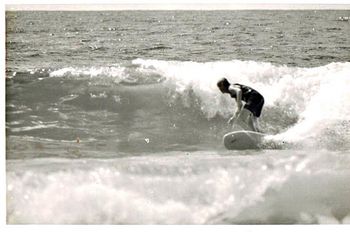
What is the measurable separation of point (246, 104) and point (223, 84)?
0.48 feet

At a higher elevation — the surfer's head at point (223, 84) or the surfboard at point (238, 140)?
the surfer's head at point (223, 84)

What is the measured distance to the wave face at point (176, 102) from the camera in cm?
232

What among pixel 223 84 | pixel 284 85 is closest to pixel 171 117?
pixel 223 84

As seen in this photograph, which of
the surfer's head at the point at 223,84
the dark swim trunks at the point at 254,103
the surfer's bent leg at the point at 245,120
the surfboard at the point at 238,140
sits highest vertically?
the surfer's head at the point at 223,84

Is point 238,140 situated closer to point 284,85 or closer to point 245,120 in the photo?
point 245,120

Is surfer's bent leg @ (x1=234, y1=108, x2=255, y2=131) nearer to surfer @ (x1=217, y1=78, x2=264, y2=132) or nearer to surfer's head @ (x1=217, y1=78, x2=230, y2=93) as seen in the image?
surfer @ (x1=217, y1=78, x2=264, y2=132)

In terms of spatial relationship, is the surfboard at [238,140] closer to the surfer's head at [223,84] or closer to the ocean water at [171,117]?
the ocean water at [171,117]

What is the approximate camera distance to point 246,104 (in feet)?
7.59

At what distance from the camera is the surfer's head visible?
234 centimetres

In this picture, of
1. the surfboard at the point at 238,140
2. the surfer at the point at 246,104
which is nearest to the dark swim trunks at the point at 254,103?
the surfer at the point at 246,104

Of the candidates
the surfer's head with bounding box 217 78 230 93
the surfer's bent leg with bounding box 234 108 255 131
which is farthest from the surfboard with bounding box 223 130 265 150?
the surfer's head with bounding box 217 78 230 93

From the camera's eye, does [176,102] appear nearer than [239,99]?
No
